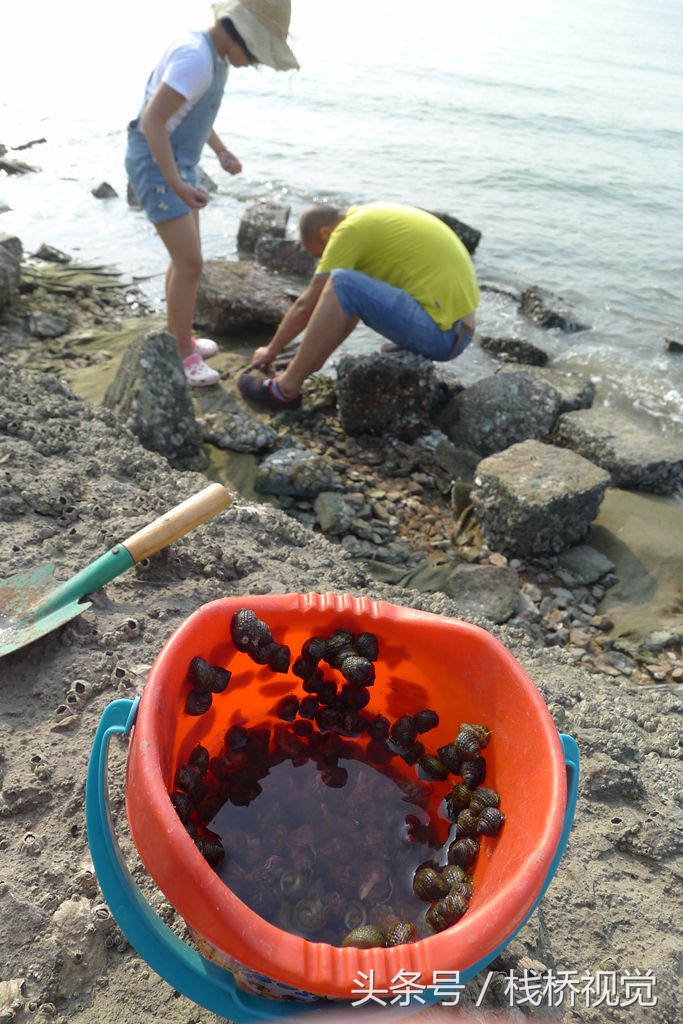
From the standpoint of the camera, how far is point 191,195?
4.09 meters

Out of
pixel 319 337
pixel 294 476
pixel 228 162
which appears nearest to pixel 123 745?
pixel 294 476

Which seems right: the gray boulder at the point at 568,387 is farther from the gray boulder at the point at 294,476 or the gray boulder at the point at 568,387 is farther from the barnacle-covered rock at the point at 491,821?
the barnacle-covered rock at the point at 491,821

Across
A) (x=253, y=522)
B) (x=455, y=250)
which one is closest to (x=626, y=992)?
(x=253, y=522)

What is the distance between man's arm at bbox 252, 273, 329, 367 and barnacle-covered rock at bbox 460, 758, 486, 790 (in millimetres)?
3670

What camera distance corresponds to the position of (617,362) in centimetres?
633

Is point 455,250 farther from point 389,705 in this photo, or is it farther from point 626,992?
point 626,992

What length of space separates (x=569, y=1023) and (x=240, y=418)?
324 cm

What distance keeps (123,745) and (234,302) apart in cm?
416

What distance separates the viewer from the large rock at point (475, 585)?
335cm

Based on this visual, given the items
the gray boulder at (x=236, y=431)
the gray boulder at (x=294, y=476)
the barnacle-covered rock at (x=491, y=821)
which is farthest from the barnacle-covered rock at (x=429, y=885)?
the gray boulder at (x=236, y=431)

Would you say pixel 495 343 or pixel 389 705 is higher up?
pixel 389 705

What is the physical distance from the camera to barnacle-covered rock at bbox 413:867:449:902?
141 cm

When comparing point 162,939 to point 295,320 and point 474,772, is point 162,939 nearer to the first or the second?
point 474,772

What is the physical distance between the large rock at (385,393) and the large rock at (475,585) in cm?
127
